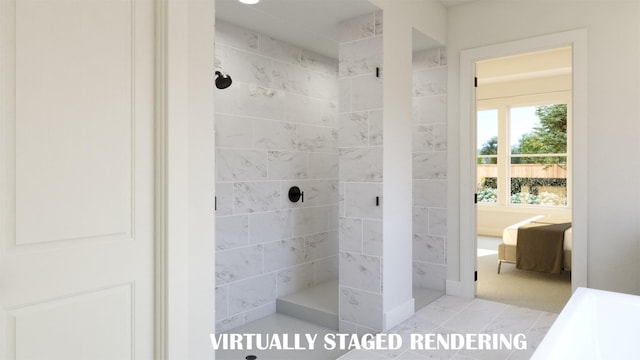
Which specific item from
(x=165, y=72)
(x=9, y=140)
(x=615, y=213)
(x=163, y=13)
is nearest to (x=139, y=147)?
(x=165, y=72)

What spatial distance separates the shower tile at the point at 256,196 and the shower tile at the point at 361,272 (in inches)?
35.0

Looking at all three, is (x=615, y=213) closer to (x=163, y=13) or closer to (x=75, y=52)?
(x=163, y=13)

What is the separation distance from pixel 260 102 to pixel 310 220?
135 cm

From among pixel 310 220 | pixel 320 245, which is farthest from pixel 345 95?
pixel 320 245

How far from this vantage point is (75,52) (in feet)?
5.15

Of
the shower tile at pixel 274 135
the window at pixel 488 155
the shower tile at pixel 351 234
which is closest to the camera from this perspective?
the shower tile at pixel 351 234

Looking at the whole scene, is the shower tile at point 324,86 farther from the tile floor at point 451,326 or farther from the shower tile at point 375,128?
the tile floor at point 451,326

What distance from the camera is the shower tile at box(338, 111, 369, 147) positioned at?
3.29m

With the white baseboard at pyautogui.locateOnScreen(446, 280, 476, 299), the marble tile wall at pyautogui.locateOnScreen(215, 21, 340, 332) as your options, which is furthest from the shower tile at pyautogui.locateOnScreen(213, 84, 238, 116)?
the white baseboard at pyautogui.locateOnScreen(446, 280, 476, 299)

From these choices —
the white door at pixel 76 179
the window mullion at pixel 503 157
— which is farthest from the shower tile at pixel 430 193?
the window mullion at pixel 503 157

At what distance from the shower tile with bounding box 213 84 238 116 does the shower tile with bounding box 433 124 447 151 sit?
1976mm

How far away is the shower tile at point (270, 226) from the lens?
148 inches

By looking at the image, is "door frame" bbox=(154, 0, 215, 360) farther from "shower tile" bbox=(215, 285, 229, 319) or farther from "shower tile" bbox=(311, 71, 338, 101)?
"shower tile" bbox=(311, 71, 338, 101)

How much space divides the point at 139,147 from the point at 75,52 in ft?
1.38
